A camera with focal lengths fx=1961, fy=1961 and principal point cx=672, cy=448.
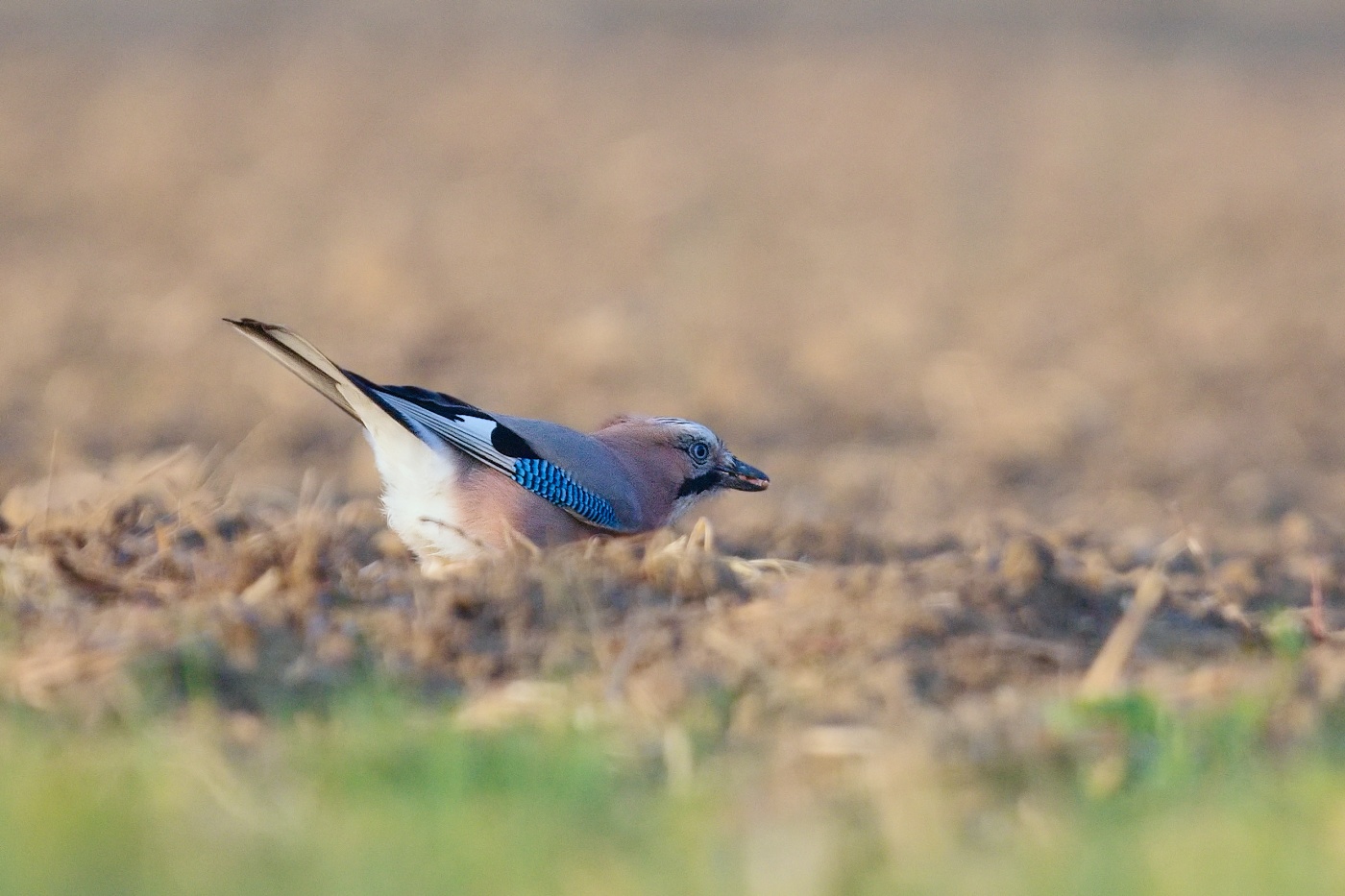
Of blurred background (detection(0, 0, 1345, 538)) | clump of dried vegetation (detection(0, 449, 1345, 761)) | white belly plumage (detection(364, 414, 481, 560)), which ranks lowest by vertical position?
clump of dried vegetation (detection(0, 449, 1345, 761))

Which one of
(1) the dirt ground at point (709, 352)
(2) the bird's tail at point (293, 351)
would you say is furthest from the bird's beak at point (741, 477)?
(2) the bird's tail at point (293, 351)

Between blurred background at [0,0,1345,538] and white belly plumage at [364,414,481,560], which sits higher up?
blurred background at [0,0,1345,538]

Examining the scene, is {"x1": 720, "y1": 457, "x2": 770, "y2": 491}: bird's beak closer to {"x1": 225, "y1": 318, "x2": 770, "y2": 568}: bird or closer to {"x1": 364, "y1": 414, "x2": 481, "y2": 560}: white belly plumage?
{"x1": 225, "y1": 318, "x2": 770, "y2": 568}: bird

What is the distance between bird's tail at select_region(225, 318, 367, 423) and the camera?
5836 millimetres

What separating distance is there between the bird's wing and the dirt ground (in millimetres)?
302

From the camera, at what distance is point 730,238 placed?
15234mm

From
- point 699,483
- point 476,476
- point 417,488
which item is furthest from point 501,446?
point 699,483

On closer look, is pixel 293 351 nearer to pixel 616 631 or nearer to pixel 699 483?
pixel 616 631

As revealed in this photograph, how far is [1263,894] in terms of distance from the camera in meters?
3.65

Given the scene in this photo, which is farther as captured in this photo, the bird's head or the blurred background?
the blurred background

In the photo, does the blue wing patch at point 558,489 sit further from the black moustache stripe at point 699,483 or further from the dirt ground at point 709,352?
the black moustache stripe at point 699,483

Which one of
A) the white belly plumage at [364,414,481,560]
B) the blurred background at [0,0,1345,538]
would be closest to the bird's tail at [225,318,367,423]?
the white belly plumage at [364,414,481,560]

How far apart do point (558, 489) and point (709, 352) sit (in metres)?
5.80

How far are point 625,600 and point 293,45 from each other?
17.5 meters
